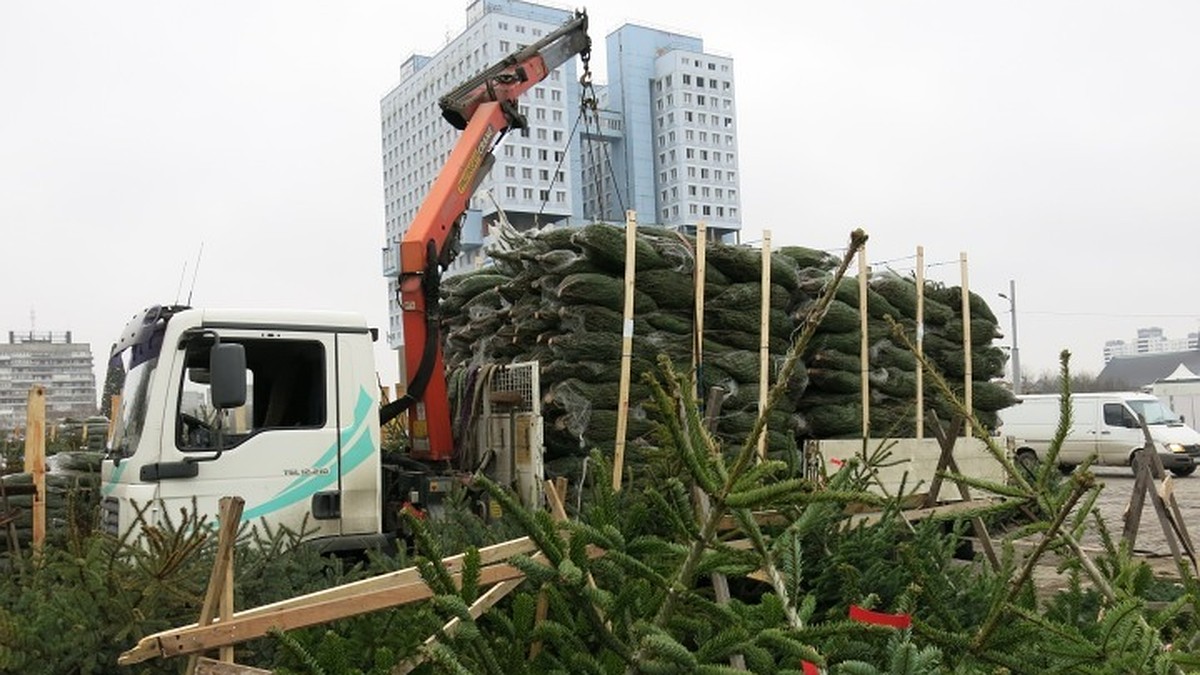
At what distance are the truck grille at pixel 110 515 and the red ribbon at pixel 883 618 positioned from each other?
4835 millimetres

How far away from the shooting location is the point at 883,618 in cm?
222

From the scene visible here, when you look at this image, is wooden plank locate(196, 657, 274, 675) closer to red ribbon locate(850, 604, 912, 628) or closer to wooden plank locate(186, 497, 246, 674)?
wooden plank locate(186, 497, 246, 674)

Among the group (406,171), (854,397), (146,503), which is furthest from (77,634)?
(406,171)

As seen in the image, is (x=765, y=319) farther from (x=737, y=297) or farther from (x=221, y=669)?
(x=221, y=669)

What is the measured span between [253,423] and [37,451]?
1.99 metres

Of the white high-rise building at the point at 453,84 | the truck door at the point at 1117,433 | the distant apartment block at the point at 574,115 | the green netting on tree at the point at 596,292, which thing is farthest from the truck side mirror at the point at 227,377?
the white high-rise building at the point at 453,84

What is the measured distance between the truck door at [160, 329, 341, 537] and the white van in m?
16.6

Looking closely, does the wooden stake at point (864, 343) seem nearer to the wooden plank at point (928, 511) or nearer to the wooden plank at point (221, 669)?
the wooden plank at point (928, 511)

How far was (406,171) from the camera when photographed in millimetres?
52281

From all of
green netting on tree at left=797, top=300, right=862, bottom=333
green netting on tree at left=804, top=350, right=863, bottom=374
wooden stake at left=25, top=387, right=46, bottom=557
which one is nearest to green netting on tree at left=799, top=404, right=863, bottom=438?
green netting on tree at left=804, top=350, right=863, bottom=374

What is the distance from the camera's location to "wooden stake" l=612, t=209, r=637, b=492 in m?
7.14

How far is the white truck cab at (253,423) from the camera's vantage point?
18.7ft

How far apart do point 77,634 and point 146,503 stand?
2.13 m

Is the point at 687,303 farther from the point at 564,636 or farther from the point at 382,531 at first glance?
the point at 564,636
